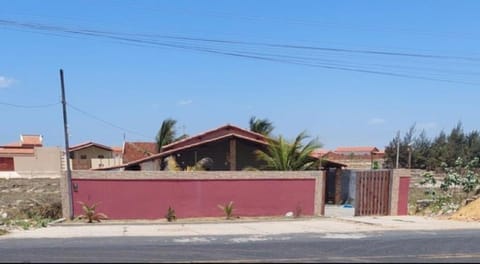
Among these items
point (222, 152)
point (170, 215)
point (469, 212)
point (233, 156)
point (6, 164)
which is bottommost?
point (6, 164)

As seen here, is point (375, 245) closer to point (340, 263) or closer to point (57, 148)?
point (340, 263)

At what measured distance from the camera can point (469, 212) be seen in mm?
23172

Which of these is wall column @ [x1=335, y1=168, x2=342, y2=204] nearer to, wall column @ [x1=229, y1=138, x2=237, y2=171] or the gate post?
wall column @ [x1=229, y1=138, x2=237, y2=171]

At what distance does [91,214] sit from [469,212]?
1447 cm

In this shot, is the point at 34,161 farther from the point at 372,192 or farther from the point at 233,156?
the point at 372,192

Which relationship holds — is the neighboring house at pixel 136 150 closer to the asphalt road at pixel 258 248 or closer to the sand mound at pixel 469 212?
the sand mound at pixel 469 212

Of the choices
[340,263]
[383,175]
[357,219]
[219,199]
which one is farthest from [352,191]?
[340,263]

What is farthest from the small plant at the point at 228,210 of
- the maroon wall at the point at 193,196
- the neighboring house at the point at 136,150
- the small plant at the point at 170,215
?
the neighboring house at the point at 136,150

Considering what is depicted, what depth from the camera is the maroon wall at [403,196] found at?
979 inches

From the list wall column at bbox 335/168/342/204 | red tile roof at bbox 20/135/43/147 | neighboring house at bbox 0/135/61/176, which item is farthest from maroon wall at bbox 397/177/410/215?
red tile roof at bbox 20/135/43/147

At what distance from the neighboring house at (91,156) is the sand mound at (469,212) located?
195 ft

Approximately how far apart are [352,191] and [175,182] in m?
10.1

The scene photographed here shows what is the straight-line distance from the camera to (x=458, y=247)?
13.8 m

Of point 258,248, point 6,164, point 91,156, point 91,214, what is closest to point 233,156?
point 91,214
